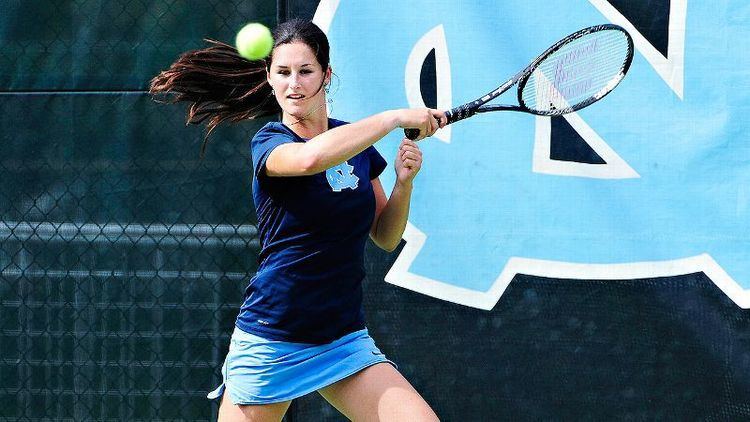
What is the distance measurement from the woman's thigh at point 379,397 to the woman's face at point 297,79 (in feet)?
2.19

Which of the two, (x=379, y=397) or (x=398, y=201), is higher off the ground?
(x=398, y=201)

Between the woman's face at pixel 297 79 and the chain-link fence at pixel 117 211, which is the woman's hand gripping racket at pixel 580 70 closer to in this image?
the woman's face at pixel 297 79

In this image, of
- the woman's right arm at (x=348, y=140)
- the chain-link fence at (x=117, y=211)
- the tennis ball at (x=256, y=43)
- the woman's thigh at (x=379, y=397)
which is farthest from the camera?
the chain-link fence at (x=117, y=211)

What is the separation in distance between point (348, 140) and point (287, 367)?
60 cm

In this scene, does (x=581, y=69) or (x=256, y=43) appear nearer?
(x=256, y=43)

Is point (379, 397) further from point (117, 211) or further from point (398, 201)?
point (117, 211)

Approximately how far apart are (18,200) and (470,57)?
1663 mm

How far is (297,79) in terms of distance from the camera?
2.63 m

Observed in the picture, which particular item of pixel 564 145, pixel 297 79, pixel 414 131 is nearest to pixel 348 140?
pixel 414 131

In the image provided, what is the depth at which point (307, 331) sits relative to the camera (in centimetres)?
260

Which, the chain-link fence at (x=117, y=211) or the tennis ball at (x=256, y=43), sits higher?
Answer: the tennis ball at (x=256, y=43)

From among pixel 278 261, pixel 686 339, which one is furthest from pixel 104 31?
pixel 686 339

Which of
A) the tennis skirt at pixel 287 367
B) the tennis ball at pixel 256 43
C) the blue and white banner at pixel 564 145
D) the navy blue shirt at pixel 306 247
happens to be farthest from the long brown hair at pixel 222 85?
the tennis skirt at pixel 287 367

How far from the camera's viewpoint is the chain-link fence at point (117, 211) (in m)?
3.70
